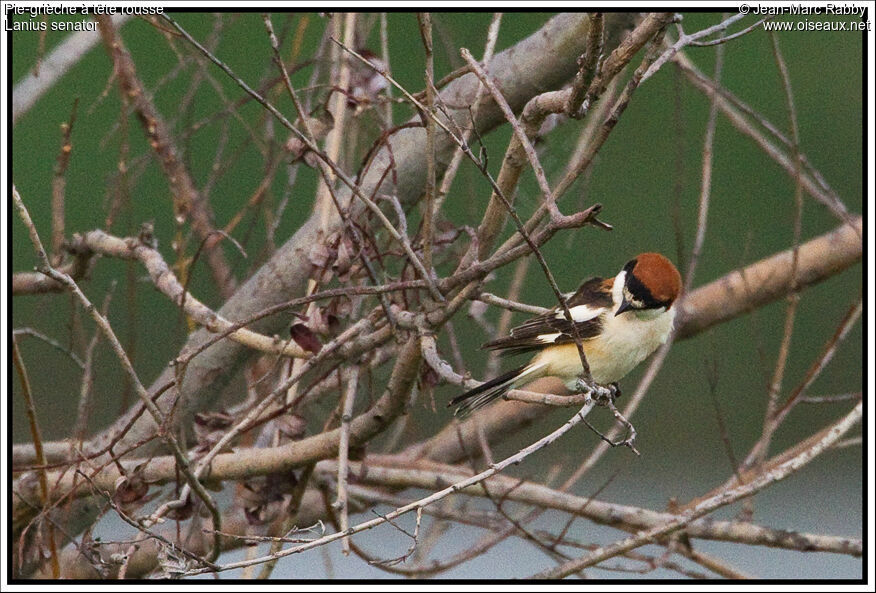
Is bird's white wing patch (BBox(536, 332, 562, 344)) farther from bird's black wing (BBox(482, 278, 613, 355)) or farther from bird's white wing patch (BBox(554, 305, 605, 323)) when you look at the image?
bird's white wing patch (BBox(554, 305, 605, 323))

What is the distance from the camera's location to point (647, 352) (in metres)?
2.19

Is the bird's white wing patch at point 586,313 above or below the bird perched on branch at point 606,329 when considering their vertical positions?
above

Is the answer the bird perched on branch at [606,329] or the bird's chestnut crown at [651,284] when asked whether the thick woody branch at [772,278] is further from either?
the bird's chestnut crown at [651,284]

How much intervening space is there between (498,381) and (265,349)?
469mm

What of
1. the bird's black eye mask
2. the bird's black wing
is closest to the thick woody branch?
the bird's black wing

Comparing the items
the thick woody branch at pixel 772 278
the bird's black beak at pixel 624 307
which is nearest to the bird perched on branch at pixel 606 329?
the bird's black beak at pixel 624 307

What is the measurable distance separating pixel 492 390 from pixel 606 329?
38cm

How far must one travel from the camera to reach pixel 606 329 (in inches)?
84.7

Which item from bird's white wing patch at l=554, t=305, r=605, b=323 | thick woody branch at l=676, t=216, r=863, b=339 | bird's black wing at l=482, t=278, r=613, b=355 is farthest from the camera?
thick woody branch at l=676, t=216, r=863, b=339

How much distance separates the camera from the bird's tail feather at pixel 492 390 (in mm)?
1750

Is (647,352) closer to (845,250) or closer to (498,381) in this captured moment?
(498,381)

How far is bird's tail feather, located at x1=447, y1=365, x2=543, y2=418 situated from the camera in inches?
68.9

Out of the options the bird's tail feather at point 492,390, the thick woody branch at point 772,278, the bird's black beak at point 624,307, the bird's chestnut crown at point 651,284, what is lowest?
the bird's tail feather at point 492,390
